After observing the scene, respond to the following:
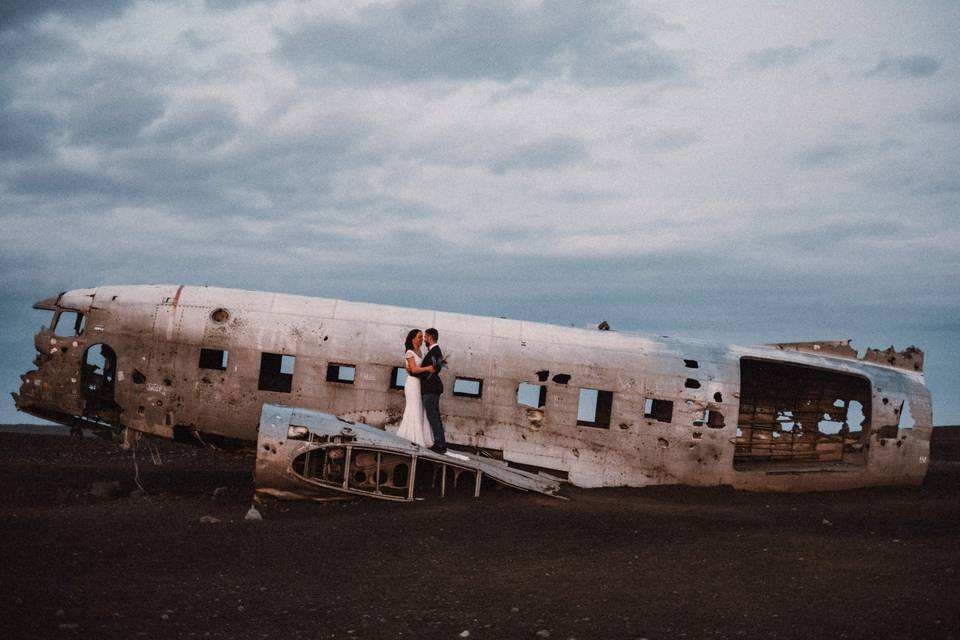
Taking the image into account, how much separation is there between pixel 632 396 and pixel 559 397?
1711 millimetres

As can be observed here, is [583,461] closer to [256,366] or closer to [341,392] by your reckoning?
[341,392]

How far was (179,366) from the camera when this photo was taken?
19.0 meters

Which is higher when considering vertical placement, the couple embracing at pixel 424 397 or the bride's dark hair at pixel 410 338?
the bride's dark hair at pixel 410 338

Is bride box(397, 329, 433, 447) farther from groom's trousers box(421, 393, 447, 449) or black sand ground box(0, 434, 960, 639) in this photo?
black sand ground box(0, 434, 960, 639)

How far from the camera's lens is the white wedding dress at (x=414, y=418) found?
18.3 metres

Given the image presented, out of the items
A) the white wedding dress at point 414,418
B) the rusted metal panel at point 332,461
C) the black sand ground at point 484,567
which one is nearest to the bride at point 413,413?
the white wedding dress at point 414,418

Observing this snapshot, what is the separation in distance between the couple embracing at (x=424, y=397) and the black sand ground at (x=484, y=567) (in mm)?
1407

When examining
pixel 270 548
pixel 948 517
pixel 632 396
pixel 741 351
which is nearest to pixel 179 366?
pixel 270 548

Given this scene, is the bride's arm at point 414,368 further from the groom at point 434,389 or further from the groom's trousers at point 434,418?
the groom's trousers at point 434,418

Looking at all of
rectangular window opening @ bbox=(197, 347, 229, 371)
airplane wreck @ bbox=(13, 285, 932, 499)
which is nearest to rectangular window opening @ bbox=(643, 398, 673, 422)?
airplane wreck @ bbox=(13, 285, 932, 499)

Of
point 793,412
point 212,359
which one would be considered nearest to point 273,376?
point 212,359

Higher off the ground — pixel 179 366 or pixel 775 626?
pixel 179 366

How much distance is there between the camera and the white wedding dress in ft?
60.2

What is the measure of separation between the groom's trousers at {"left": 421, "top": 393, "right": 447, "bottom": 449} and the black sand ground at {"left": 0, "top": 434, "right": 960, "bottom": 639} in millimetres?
1290
